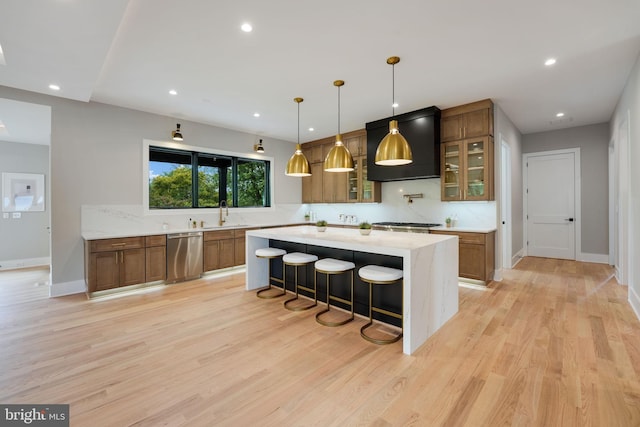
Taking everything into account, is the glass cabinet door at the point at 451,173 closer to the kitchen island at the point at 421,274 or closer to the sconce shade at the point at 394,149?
the kitchen island at the point at 421,274

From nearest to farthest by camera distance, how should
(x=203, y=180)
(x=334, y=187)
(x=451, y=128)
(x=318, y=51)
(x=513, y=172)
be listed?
(x=318, y=51) < (x=451, y=128) < (x=203, y=180) < (x=513, y=172) < (x=334, y=187)

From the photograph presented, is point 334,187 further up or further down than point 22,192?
further up

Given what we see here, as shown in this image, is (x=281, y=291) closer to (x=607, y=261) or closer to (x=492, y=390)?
(x=492, y=390)

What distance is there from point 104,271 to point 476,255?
5406 millimetres

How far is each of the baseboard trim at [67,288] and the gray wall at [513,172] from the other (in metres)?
6.47

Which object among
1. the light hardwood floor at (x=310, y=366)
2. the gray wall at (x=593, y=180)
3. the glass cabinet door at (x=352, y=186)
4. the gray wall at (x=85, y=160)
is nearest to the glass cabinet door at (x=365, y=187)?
the glass cabinet door at (x=352, y=186)

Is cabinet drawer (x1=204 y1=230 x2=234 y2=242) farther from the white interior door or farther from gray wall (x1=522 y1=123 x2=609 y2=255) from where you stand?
gray wall (x1=522 y1=123 x2=609 y2=255)

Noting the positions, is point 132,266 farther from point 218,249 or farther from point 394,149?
point 394,149

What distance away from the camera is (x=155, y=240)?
4645mm

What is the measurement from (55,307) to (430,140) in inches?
229

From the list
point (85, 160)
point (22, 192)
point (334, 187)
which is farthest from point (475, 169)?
point (22, 192)

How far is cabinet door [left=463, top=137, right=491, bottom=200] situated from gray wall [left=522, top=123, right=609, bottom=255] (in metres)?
3.21

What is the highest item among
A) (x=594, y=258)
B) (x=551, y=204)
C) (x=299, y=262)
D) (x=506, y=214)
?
(x=551, y=204)

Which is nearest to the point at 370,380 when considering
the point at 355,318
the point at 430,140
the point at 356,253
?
the point at 355,318
